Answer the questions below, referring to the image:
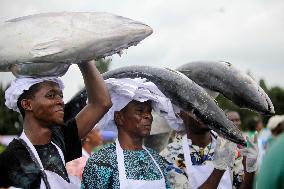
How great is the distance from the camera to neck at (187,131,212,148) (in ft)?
13.5

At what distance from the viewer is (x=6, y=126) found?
41.9 meters

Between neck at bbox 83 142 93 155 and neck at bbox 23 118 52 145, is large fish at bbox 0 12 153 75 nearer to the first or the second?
neck at bbox 23 118 52 145

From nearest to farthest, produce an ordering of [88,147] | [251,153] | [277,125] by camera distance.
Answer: [251,153] < [88,147] < [277,125]

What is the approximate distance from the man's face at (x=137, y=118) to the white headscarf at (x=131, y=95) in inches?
1.6

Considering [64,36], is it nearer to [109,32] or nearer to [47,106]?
[109,32]

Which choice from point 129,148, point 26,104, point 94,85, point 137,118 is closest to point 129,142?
point 129,148

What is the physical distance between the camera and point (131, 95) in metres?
3.58

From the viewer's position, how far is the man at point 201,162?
12.4ft

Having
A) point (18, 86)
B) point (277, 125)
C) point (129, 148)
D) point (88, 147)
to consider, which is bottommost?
point (277, 125)

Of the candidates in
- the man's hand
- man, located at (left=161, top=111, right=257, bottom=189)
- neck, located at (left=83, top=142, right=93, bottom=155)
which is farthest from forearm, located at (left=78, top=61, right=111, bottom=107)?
neck, located at (left=83, top=142, right=93, bottom=155)

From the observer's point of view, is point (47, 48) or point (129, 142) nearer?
point (47, 48)

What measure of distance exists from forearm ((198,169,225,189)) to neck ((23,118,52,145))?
112cm

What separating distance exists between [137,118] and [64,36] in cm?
100

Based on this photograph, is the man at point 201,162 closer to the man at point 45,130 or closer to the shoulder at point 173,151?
the shoulder at point 173,151
